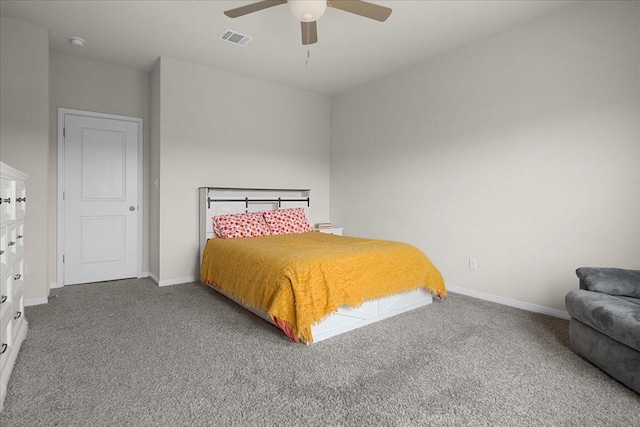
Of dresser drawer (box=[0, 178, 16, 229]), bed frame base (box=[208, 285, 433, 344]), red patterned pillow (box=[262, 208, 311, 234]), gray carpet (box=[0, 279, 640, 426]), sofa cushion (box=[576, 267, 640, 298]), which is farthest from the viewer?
red patterned pillow (box=[262, 208, 311, 234])

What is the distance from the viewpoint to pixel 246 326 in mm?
2701

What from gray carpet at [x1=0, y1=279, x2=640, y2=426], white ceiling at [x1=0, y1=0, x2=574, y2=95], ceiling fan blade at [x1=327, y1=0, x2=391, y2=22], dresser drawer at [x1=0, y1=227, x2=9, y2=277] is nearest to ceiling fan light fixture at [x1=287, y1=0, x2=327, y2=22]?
ceiling fan blade at [x1=327, y1=0, x2=391, y2=22]

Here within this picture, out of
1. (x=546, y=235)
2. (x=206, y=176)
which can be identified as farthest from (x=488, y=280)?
(x=206, y=176)

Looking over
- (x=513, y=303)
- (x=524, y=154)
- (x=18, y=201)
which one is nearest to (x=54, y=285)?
(x=18, y=201)

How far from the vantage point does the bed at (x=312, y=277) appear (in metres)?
2.37

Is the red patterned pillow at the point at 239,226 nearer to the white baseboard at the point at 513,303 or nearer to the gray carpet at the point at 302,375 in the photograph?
the gray carpet at the point at 302,375

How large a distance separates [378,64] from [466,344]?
3.28 meters

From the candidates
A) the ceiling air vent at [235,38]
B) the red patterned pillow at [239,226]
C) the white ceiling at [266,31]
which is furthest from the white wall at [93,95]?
the ceiling air vent at [235,38]

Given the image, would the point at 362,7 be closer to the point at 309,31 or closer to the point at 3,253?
the point at 309,31

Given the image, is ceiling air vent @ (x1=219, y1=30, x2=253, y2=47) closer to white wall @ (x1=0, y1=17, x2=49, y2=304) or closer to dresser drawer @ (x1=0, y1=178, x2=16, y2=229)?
white wall @ (x1=0, y1=17, x2=49, y2=304)

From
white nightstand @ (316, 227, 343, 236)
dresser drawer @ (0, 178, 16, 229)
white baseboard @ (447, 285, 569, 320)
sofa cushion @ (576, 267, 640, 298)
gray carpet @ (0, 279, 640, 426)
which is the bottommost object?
gray carpet @ (0, 279, 640, 426)

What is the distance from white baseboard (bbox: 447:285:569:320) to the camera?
115 inches

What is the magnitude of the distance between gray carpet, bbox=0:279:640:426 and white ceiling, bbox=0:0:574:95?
2666mm

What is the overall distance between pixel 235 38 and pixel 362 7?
1686mm
